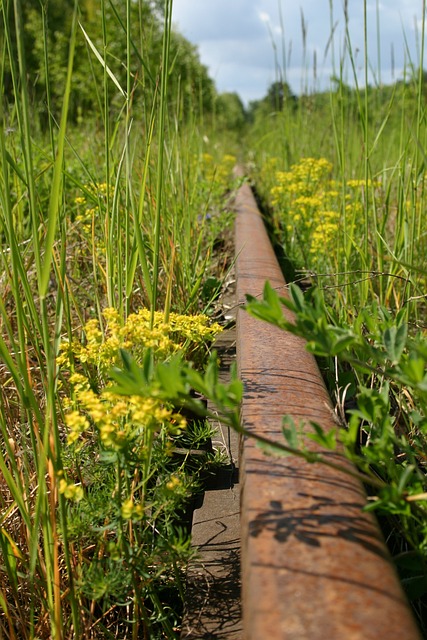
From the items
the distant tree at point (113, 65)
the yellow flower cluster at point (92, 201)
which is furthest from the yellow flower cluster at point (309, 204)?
the yellow flower cluster at point (92, 201)

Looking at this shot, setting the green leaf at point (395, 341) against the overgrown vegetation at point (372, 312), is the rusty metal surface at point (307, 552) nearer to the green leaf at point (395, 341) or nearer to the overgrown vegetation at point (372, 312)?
the overgrown vegetation at point (372, 312)

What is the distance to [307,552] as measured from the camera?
0.92 metres

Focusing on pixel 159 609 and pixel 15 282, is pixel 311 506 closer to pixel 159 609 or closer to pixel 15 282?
pixel 159 609

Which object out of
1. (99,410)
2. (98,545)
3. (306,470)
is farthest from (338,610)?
(98,545)

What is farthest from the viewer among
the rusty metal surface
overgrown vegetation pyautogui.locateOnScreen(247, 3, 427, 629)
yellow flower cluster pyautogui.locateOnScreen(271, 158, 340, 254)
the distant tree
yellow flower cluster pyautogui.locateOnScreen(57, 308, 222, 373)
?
yellow flower cluster pyautogui.locateOnScreen(271, 158, 340, 254)

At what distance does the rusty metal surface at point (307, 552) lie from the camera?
797mm

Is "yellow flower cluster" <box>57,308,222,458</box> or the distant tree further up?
the distant tree

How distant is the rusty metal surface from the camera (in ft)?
2.61

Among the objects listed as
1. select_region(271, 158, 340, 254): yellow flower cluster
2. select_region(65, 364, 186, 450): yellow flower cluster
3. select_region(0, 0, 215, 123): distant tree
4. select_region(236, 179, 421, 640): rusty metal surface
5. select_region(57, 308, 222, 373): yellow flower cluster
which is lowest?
select_region(236, 179, 421, 640): rusty metal surface

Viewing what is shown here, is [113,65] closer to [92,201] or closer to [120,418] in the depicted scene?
[92,201]

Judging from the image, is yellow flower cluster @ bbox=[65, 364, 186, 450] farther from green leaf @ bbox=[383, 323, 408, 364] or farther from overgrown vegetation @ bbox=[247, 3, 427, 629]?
green leaf @ bbox=[383, 323, 408, 364]

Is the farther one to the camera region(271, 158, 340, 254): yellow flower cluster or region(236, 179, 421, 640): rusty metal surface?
region(271, 158, 340, 254): yellow flower cluster

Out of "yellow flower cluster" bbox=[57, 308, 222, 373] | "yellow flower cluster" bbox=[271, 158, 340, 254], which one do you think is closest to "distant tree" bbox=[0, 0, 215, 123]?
"yellow flower cluster" bbox=[57, 308, 222, 373]

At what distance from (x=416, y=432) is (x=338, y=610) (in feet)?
3.58
